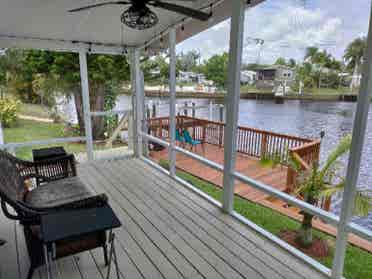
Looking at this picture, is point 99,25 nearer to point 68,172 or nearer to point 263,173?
point 68,172

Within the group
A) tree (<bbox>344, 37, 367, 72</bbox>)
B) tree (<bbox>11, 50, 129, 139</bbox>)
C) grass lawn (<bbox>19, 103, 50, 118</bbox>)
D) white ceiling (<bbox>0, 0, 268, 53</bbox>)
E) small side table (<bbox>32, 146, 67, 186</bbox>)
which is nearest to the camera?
tree (<bbox>344, 37, 367, 72</bbox>)

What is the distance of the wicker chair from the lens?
1934 mm

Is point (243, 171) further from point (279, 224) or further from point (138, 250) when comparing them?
point (138, 250)

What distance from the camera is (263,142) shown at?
3119mm

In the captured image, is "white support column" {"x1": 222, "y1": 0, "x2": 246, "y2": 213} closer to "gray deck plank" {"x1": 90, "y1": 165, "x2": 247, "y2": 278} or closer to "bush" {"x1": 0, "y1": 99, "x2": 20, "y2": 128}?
"gray deck plank" {"x1": 90, "y1": 165, "x2": 247, "y2": 278}

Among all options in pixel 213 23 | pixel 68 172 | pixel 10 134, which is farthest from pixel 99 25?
pixel 10 134

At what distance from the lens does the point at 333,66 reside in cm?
206

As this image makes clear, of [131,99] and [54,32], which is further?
[131,99]

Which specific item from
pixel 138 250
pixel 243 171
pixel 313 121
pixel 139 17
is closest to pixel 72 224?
pixel 138 250

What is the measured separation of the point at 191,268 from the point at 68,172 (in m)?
2.00

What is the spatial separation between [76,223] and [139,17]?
1.71 metres

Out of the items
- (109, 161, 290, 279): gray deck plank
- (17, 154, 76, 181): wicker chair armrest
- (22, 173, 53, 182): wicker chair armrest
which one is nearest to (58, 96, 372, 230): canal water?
(109, 161, 290, 279): gray deck plank

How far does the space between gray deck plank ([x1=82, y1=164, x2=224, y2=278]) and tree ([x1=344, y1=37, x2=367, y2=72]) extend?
6.63 feet

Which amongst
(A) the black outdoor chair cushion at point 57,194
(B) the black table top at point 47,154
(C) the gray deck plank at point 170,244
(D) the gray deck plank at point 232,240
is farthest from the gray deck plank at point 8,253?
(D) the gray deck plank at point 232,240
